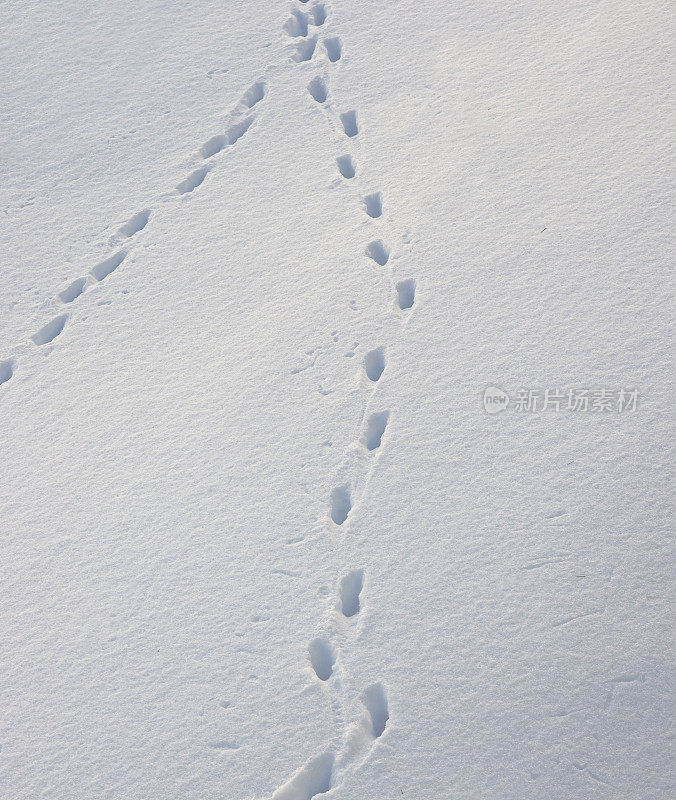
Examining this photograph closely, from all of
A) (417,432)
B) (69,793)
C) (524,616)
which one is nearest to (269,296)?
(417,432)

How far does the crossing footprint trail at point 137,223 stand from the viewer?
112 inches

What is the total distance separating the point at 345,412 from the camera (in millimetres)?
2346

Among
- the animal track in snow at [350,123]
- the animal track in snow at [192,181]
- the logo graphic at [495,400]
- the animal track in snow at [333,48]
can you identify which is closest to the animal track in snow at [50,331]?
the animal track in snow at [192,181]

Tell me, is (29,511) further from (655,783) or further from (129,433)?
(655,783)

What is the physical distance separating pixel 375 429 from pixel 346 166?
1379mm

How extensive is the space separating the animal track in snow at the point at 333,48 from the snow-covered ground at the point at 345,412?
0.03 metres

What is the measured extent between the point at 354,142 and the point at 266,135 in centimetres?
44

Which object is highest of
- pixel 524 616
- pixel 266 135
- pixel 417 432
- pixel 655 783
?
pixel 266 135

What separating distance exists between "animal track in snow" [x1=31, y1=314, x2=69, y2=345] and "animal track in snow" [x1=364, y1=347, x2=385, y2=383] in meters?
1.33

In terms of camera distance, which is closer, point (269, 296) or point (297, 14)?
point (269, 296)

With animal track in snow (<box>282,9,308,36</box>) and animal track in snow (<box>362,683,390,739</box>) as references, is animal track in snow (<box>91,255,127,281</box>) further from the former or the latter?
animal track in snow (<box>362,683,390,739</box>)

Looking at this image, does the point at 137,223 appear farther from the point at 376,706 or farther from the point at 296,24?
the point at 376,706

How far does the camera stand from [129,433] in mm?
2484

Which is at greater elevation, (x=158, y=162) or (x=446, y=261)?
(x=158, y=162)
